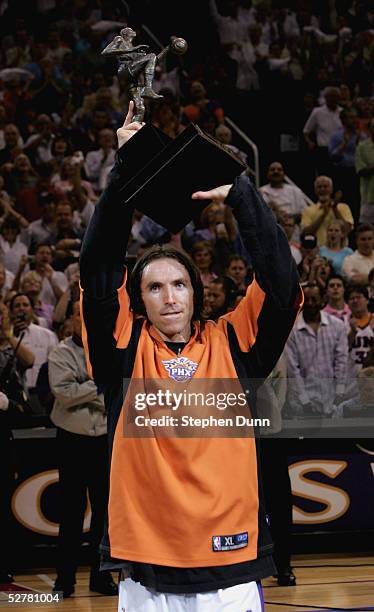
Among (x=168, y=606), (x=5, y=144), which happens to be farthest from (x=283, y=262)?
(x=5, y=144)

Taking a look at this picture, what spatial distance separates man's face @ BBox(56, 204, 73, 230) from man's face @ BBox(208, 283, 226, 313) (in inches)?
103

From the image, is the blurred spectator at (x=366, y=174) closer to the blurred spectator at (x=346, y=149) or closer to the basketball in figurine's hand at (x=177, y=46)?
the blurred spectator at (x=346, y=149)

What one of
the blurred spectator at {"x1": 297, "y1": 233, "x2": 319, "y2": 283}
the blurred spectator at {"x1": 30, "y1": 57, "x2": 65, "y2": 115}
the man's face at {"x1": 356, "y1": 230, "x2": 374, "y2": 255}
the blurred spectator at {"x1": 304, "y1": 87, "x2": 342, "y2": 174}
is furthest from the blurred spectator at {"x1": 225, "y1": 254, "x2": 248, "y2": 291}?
the blurred spectator at {"x1": 30, "y1": 57, "x2": 65, "y2": 115}

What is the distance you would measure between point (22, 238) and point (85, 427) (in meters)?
4.61

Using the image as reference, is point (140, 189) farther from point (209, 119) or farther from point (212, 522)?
point (209, 119)

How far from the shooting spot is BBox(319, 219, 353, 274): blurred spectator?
10664mm

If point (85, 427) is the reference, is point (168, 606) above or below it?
below

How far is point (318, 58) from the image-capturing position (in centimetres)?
1482

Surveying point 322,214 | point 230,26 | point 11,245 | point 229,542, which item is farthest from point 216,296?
point 230,26

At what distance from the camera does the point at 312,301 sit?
883 cm

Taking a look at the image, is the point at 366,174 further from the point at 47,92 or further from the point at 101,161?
the point at 47,92

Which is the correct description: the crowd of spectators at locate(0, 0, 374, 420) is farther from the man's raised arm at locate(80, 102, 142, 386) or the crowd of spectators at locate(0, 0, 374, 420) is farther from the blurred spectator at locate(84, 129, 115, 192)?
the man's raised arm at locate(80, 102, 142, 386)

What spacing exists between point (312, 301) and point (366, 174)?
4.02 metres

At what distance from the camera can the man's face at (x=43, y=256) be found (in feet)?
33.2
